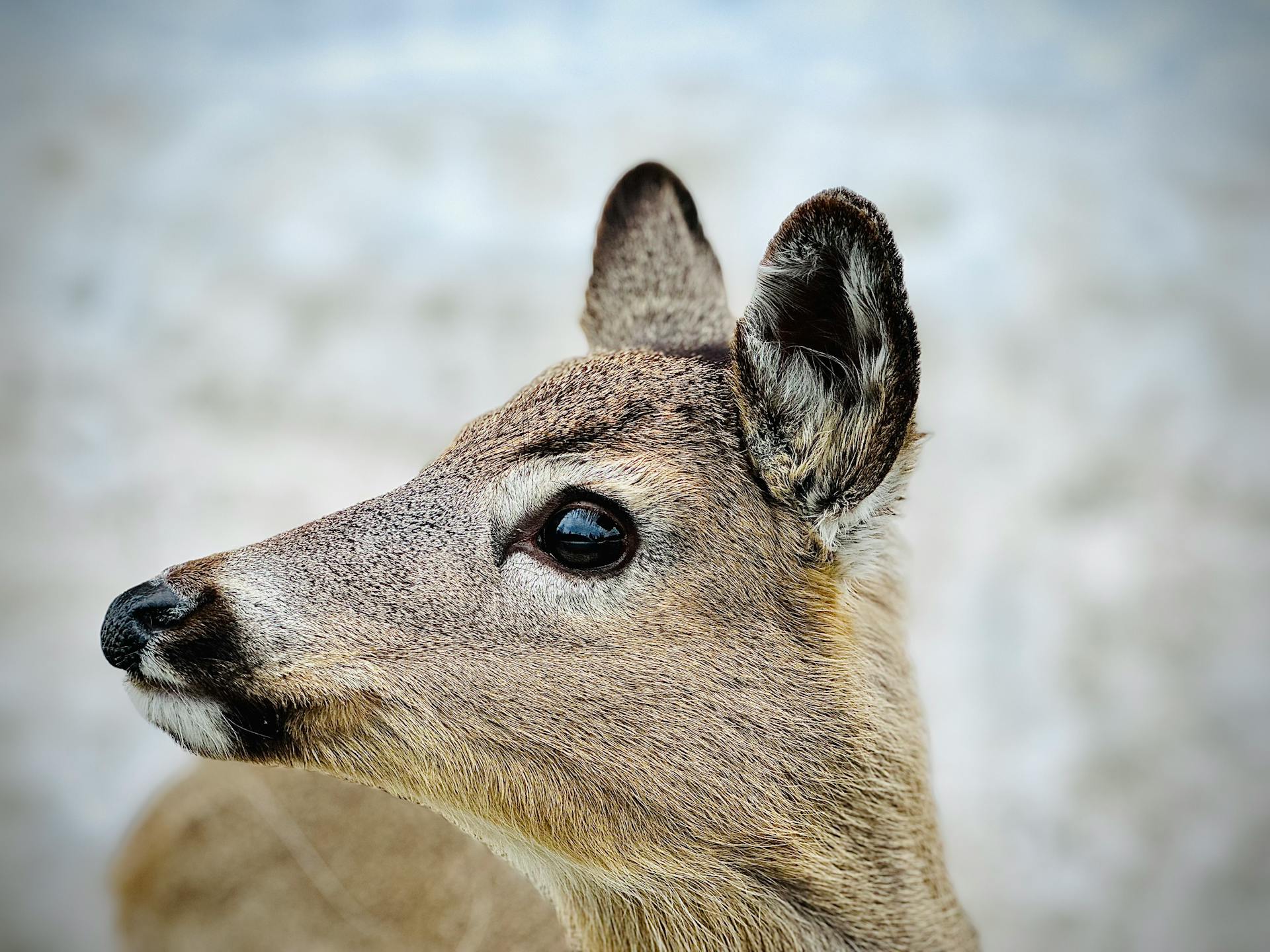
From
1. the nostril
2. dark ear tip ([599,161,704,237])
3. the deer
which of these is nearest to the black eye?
the deer

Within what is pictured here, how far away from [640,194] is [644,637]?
1.15 m

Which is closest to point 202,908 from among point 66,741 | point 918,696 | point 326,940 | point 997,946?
point 326,940

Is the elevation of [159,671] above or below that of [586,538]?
below

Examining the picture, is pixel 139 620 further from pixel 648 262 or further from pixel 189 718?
pixel 648 262

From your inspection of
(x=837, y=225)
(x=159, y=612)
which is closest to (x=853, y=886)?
(x=837, y=225)

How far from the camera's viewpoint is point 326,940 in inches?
115

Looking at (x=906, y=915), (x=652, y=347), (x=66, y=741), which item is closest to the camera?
(x=906, y=915)

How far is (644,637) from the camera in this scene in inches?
66.8

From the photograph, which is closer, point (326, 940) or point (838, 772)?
point (838, 772)

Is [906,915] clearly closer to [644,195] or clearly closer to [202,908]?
[644,195]

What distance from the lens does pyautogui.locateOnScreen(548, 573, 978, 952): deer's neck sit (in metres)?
1.79

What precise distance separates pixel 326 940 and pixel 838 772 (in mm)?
1827

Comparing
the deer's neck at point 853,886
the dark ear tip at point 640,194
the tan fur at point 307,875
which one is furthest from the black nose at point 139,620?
the tan fur at point 307,875

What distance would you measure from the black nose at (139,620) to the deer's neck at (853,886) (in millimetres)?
818
